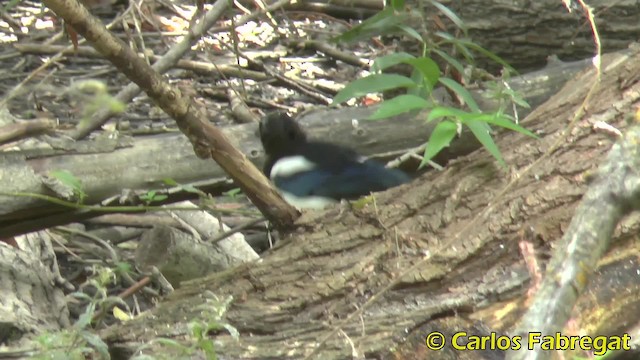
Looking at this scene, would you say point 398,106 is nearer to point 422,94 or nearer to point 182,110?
point 182,110

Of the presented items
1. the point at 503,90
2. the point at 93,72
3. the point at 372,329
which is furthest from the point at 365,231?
the point at 93,72

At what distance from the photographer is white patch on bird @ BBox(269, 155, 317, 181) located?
146 inches

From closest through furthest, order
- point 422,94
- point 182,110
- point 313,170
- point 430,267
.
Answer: point 430,267 < point 182,110 < point 422,94 < point 313,170

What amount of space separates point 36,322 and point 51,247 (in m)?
0.74

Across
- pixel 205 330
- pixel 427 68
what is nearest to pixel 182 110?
pixel 427 68

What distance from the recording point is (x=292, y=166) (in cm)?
372

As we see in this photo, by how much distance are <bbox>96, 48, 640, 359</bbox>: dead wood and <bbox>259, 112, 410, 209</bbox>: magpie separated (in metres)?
0.61

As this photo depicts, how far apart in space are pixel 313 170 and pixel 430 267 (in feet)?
4.00

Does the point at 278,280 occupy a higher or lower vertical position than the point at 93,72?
higher

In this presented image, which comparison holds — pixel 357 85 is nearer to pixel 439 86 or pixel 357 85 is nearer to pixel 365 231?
pixel 365 231

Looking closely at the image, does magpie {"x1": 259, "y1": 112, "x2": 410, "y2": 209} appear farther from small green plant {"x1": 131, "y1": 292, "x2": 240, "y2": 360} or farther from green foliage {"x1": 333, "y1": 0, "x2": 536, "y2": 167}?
small green plant {"x1": 131, "y1": 292, "x2": 240, "y2": 360}

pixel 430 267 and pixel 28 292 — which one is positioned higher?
pixel 430 267

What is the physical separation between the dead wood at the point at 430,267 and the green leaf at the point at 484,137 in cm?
11

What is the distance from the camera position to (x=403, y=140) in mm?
4113
